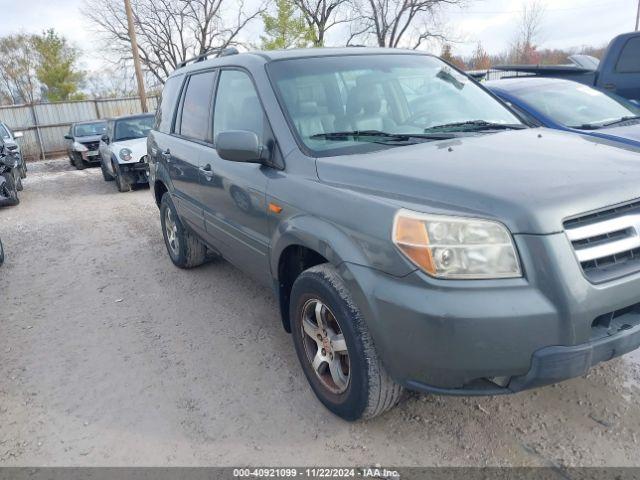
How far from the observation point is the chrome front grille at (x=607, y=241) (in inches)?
78.3

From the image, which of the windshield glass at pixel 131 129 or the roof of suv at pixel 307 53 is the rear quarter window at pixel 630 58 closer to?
the roof of suv at pixel 307 53

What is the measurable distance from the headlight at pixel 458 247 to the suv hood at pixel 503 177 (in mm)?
48

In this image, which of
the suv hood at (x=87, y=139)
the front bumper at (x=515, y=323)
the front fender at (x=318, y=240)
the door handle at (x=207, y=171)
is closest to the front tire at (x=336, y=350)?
the front fender at (x=318, y=240)

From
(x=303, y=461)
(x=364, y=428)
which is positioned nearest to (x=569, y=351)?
(x=364, y=428)

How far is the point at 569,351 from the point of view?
194cm

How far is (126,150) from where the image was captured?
10.6 metres

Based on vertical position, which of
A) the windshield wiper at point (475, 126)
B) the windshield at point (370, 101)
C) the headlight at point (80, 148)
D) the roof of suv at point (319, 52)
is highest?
the roof of suv at point (319, 52)

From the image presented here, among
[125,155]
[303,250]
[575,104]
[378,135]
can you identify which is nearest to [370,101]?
[378,135]

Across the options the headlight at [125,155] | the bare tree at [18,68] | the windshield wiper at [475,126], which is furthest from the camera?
the bare tree at [18,68]

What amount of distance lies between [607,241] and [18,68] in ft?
151

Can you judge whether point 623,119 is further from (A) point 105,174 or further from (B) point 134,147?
(A) point 105,174

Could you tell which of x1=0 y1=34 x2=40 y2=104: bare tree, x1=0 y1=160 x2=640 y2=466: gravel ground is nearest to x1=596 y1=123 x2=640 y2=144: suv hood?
x1=0 y1=160 x2=640 y2=466: gravel ground

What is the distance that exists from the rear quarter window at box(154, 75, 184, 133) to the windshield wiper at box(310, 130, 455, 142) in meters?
2.43

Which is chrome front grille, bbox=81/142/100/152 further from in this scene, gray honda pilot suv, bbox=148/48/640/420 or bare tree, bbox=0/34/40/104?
bare tree, bbox=0/34/40/104
